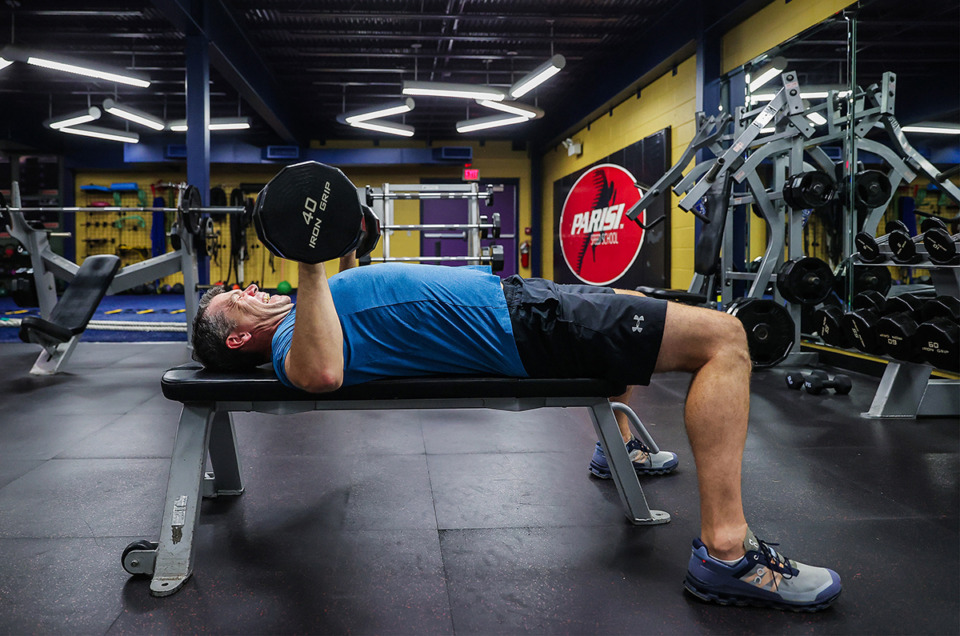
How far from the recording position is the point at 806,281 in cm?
347

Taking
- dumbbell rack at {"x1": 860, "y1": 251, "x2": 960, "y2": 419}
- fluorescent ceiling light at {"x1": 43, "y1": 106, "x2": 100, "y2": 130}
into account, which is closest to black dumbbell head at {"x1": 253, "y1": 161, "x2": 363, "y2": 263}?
dumbbell rack at {"x1": 860, "y1": 251, "x2": 960, "y2": 419}

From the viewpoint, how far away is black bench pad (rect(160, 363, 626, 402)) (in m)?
1.25

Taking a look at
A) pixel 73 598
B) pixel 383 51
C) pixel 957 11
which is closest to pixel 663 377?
pixel 957 11

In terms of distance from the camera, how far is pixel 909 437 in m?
2.31

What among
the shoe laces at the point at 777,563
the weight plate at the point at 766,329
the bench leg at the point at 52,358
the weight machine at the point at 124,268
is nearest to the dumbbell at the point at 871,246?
the weight plate at the point at 766,329

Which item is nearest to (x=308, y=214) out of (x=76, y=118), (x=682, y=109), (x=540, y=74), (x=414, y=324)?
(x=414, y=324)

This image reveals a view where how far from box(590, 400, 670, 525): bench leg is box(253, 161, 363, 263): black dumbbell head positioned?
70 centimetres

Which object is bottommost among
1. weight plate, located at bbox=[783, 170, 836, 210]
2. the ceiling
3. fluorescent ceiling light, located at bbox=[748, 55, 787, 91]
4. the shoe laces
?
the shoe laces

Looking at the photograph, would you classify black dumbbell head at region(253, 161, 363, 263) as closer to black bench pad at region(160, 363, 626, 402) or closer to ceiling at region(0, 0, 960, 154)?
black bench pad at region(160, 363, 626, 402)

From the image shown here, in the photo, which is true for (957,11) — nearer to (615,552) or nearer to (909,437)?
(909,437)

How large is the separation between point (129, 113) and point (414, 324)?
7705 millimetres

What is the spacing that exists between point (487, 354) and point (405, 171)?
9.73m

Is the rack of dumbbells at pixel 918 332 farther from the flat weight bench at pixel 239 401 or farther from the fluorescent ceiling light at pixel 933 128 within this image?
→ the flat weight bench at pixel 239 401

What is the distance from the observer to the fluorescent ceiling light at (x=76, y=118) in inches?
281
